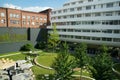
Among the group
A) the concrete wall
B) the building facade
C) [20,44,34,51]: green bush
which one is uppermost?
the building facade

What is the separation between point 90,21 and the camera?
51.6 meters

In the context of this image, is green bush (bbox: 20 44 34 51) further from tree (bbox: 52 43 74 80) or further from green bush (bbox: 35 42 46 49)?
tree (bbox: 52 43 74 80)

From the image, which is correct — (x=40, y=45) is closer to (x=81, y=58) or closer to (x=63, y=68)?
(x=81, y=58)

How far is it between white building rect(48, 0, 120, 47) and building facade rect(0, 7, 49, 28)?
10.0 meters

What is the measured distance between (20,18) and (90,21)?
29.5 meters

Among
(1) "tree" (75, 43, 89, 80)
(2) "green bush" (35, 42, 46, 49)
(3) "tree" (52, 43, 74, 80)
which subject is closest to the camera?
(3) "tree" (52, 43, 74, 80)

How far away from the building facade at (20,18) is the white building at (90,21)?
33.0 ft

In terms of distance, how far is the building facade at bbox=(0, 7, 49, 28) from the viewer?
196 ft

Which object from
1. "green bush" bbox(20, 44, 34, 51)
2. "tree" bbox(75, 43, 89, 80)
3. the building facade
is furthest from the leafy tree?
"tree" bbox(75, 43, 89, 80)

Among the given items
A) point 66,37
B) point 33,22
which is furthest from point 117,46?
point 33,22

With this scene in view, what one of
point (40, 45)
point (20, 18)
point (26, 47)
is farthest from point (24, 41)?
point (20, 18)

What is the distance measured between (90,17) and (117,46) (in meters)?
12.7

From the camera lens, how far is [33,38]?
5762 cm

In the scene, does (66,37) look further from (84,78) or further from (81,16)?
(84,78)
